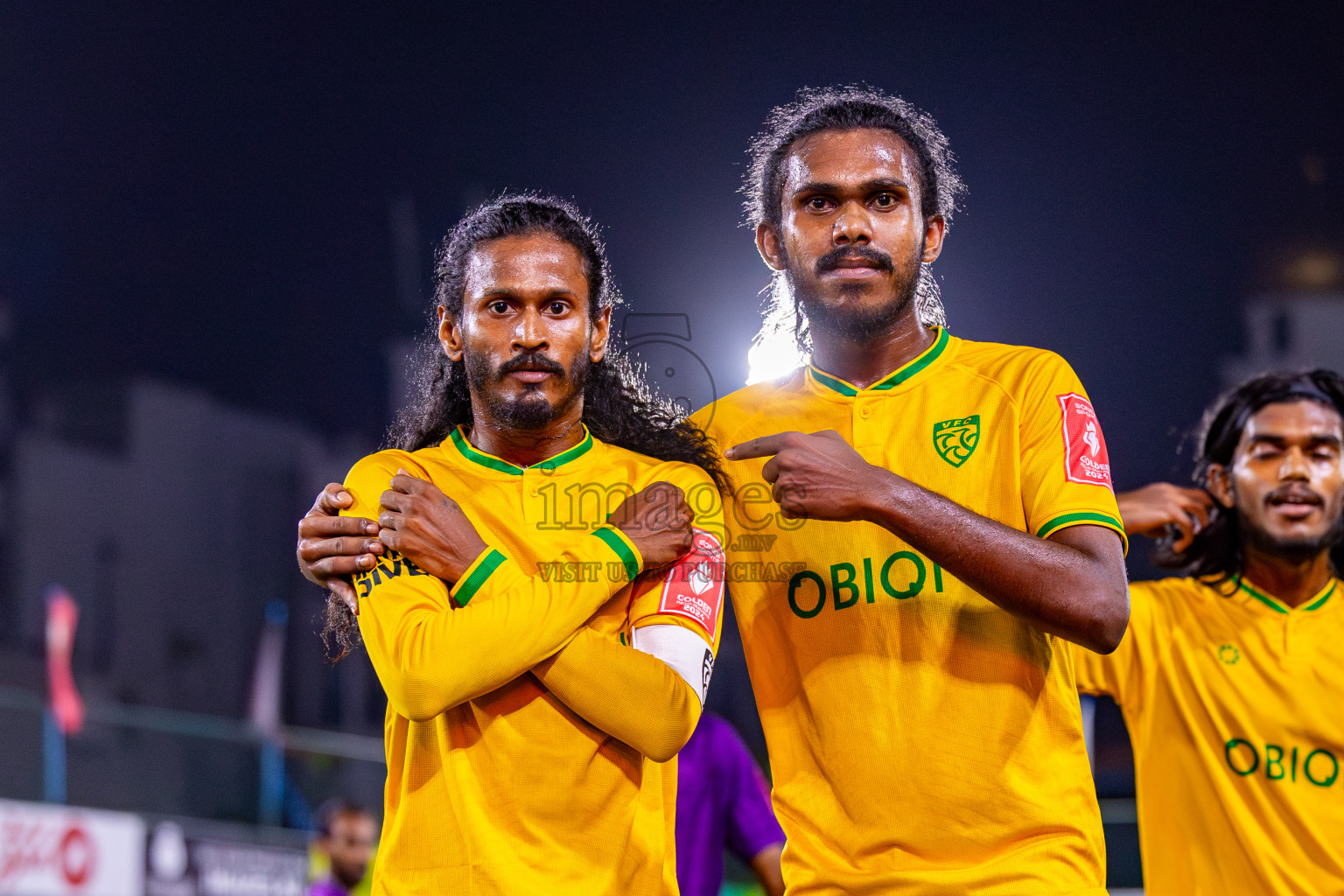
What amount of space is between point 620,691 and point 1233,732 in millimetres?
1478

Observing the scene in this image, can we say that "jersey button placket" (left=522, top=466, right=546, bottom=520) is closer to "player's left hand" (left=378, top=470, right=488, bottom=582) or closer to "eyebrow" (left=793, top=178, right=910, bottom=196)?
"player's left hand" (left=378, top=470, right=488, bottom=582)

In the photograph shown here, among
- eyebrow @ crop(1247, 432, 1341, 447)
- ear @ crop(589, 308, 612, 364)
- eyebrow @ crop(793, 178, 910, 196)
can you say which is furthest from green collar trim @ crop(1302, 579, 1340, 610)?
ear @ crop(589, 308, 612, 364)

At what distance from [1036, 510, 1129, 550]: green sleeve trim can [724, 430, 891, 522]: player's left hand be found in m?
0.26

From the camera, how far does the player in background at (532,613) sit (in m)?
1.45

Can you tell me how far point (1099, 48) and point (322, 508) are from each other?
3.77 meters

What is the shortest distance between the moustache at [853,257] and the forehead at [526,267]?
367 mm

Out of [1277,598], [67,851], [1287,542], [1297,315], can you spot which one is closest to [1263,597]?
[1277,598]

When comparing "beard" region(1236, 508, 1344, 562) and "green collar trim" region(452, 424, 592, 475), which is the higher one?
"green collar trim" region(452, 424, 592, 475)

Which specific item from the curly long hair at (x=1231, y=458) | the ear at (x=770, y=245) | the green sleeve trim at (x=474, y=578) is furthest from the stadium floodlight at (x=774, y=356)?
the curly long hair at (x=1231, y=458)

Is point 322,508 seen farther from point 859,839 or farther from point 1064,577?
point 1064,577

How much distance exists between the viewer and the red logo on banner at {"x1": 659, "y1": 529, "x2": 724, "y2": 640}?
1.57 m

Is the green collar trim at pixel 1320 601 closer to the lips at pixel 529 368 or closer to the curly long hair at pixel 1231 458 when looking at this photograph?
the curly long hair at pixel 1231 458

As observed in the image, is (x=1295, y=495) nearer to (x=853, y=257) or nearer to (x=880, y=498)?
(x=853, y=257)

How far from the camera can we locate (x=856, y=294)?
172cm
